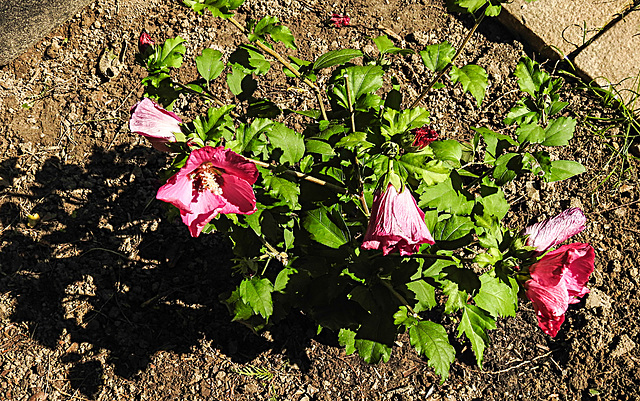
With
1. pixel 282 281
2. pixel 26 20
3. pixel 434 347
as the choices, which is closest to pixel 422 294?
pixel 434 347

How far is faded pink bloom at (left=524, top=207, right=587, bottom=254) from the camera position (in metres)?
1.70

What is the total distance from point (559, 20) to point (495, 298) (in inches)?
91.5

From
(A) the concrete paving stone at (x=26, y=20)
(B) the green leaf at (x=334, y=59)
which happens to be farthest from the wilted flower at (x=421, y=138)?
(A) the concrete paving stone at (x=26, y=20)

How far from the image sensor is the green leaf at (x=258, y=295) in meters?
2.01

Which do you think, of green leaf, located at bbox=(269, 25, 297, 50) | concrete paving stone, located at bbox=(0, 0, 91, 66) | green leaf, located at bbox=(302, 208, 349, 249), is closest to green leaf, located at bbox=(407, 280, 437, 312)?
green leaf, located at bbox=(302, 208, 349, 249)

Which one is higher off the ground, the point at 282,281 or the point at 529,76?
the point at 529,76

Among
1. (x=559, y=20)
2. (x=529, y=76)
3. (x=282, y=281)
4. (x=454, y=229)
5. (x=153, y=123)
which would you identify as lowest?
(x=282, y=281)

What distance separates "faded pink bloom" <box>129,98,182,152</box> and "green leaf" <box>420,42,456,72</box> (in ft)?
2.96

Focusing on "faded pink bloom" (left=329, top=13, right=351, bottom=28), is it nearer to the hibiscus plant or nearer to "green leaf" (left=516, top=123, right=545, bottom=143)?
the hibiscus plant

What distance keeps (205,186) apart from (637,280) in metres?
2.50

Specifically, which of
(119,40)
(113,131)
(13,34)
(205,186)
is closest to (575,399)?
(205,186)

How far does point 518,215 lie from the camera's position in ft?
10.1

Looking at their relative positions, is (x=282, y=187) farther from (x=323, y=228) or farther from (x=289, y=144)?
(x=323, y=228)

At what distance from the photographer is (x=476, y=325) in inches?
77.7
